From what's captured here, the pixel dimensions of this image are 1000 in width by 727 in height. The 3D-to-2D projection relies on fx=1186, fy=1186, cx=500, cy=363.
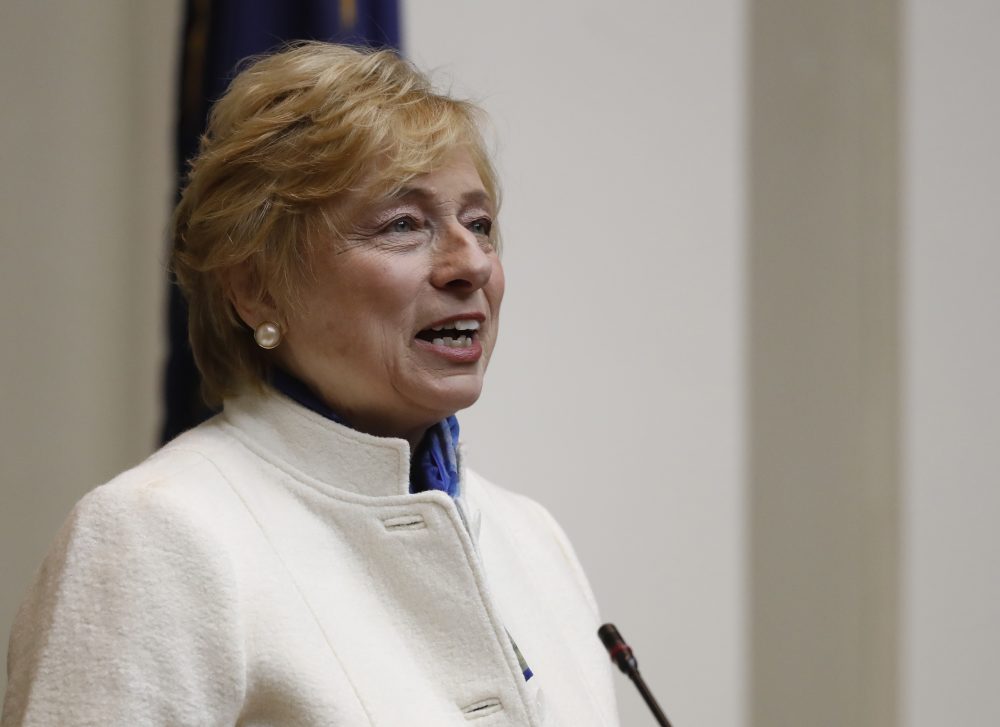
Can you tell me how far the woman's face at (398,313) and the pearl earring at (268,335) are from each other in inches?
0.4

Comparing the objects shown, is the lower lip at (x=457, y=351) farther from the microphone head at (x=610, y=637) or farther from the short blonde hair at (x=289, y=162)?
the microphone head at (x=610, y=637)

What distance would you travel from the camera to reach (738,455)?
2541 millimetres

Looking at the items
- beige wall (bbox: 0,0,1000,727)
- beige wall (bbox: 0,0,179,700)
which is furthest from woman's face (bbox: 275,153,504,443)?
beige wall (bbox: 0,0,179,700)

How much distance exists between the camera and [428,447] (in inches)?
A: 53.7

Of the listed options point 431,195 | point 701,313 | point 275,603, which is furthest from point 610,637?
point 701,313

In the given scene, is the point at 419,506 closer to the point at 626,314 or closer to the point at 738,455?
the point at 626,314

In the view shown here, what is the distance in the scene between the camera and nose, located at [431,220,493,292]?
4.19 ft

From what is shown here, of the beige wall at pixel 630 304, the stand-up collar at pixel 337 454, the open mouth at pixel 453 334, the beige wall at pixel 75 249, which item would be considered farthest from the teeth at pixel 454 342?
the beige wall at pixel 75 249

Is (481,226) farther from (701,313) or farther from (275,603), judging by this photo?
(701,313)

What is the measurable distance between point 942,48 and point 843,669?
4.26 ft

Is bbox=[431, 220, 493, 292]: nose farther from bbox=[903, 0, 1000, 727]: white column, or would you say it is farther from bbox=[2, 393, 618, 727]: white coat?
bbox=[903, 0, 1000, 727]: white column

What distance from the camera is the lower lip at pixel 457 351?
1273 millimetres

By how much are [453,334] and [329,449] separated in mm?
189

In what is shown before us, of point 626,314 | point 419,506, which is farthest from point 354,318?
point 626,314
